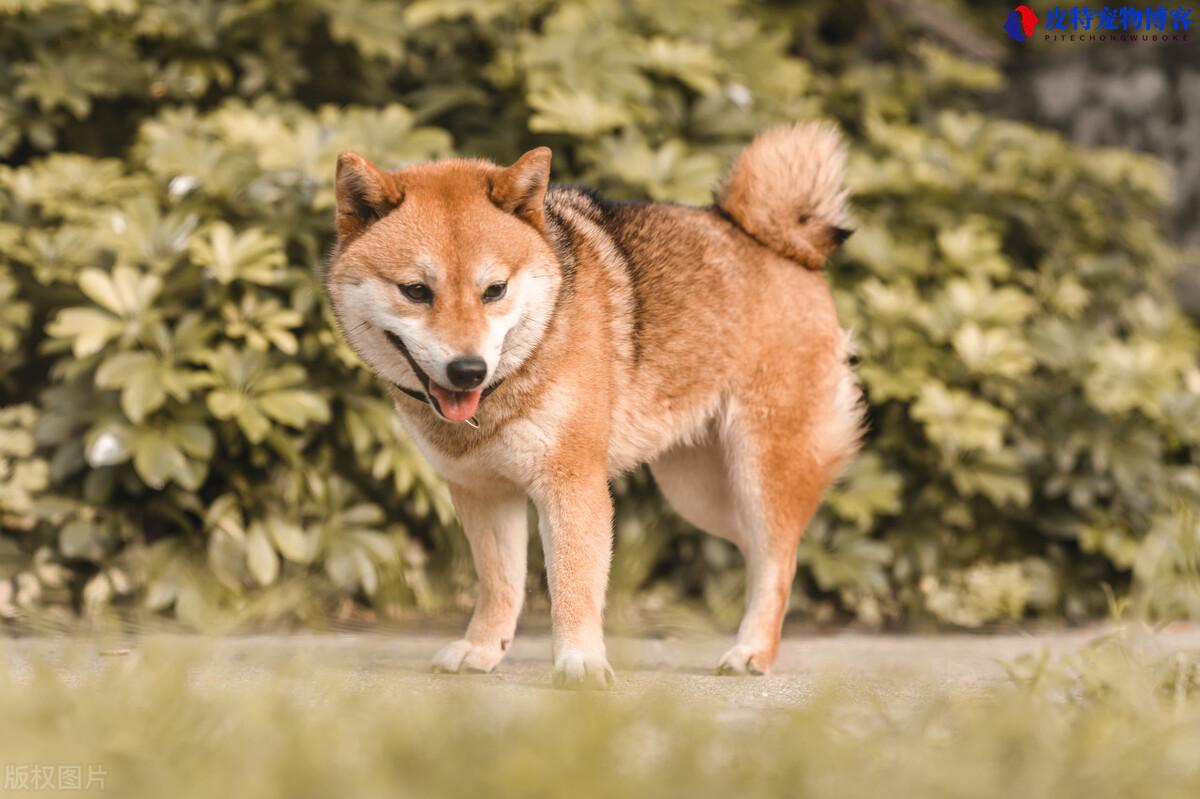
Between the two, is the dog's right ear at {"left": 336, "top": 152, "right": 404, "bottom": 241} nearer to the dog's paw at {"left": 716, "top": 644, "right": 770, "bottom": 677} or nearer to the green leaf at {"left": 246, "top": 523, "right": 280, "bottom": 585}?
the dog's paw at {"left": 716, "top": 644, "right": 770, "bottom": 677}

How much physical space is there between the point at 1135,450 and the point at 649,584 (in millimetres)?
2292

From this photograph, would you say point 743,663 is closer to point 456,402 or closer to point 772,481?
point 772,481

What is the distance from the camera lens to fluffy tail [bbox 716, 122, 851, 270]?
436 centimetres

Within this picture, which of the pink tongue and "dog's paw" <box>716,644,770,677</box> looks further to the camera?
"dog's paw" <box>716,644,770,677</box>

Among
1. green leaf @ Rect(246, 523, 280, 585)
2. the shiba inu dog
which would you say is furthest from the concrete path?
green leaf @ Rect(246, 523, 280, 585)

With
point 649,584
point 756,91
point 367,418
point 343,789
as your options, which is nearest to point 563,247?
point 367,418

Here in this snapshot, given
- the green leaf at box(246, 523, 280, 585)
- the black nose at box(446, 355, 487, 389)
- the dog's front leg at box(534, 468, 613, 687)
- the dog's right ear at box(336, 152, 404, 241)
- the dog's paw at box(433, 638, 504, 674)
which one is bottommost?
the green leaf at box(246, 523, 280, 585)

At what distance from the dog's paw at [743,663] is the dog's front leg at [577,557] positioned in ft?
1.77

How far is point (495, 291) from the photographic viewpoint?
3.40 m

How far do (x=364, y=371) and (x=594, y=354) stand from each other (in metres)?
1.79

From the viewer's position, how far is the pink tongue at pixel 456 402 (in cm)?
332

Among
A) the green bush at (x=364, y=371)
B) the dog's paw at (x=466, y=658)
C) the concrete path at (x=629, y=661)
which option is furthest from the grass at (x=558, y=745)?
the green bush at (x=364, y=371)

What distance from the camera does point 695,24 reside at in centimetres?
642

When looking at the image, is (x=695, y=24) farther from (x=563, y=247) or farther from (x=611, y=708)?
(x=611, y=708)
